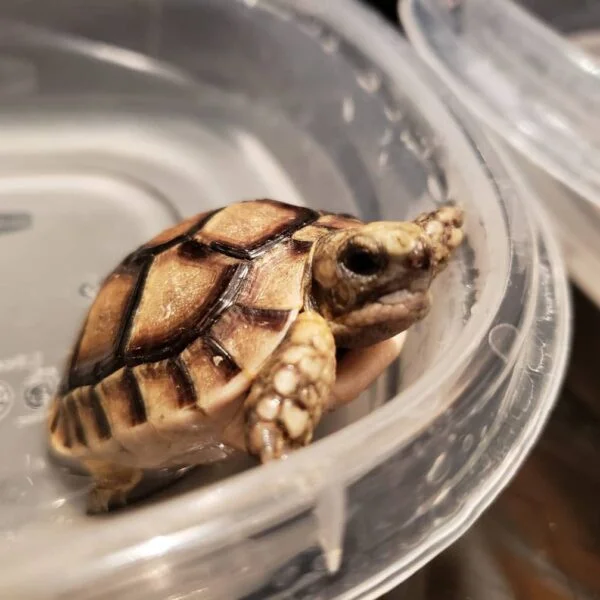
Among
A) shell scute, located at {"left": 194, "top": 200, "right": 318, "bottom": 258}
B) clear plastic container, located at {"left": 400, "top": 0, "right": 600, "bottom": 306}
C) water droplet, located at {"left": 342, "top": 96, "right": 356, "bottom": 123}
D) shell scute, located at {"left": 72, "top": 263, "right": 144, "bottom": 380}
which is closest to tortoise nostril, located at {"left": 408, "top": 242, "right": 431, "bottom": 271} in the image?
shell scute, located at {"left": 194, "top": 200, "right": 318, "bottom": 258}

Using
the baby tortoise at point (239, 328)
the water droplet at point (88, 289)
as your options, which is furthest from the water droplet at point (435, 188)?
the water droplet at point (88, 289)

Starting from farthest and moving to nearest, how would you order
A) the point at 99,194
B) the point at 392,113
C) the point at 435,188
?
the point at 99,194
the point at 392,113
the point at 435,188

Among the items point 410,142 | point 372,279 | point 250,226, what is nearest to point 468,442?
point 372,279

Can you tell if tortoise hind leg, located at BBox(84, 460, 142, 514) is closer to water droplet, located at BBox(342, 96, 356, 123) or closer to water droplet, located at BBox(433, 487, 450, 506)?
water droplet, located at BBox(433, 487, 450, 506)

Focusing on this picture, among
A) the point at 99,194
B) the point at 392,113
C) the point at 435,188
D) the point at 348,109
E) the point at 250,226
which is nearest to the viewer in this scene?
the point at 250,226

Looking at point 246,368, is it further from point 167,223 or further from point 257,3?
point 257,3

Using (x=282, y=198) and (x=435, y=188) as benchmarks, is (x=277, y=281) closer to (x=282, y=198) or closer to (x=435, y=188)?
(x=435, y=188)

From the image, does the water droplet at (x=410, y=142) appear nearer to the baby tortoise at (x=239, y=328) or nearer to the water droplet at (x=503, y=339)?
the baby tortoise at (x=239, y=328)
